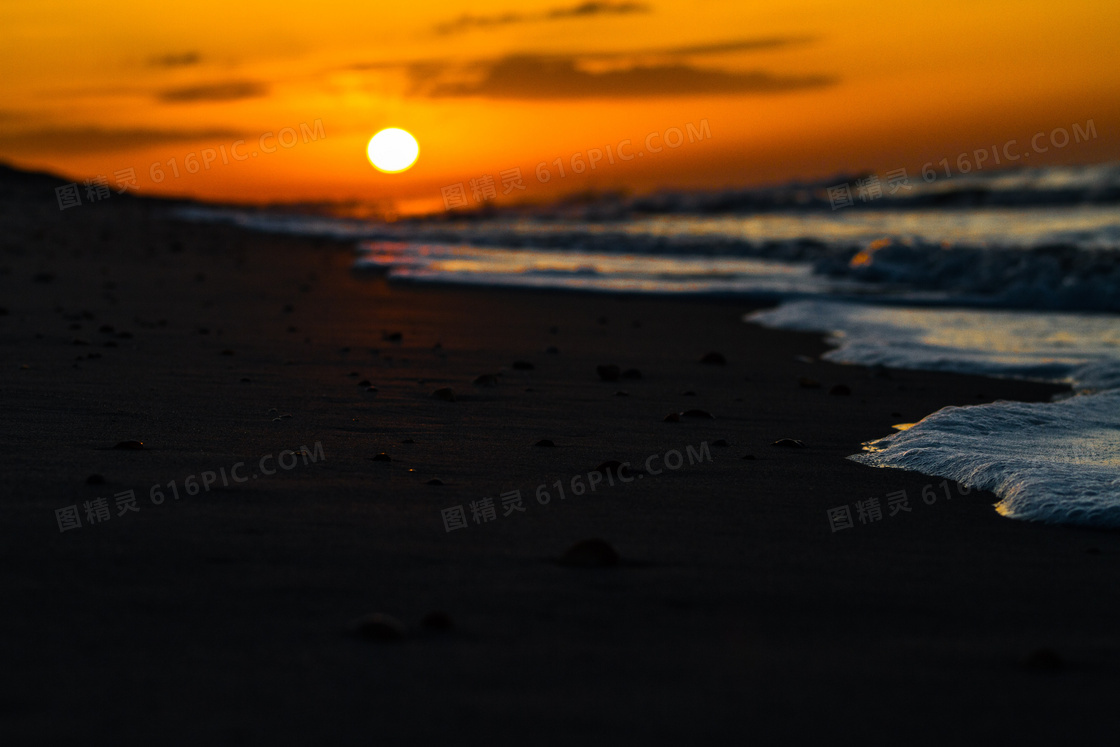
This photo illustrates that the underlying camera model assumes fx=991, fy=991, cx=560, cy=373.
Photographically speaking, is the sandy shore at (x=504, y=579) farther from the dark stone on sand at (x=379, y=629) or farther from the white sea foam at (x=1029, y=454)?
the white sea foam at (x=1029, y=454)

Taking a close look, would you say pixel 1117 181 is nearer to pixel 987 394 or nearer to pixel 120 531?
pixel 987 394

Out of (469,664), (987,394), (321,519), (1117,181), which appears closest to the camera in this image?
(469,664)

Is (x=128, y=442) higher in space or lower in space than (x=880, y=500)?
higher

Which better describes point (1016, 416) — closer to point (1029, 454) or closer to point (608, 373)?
point (1029, 454)

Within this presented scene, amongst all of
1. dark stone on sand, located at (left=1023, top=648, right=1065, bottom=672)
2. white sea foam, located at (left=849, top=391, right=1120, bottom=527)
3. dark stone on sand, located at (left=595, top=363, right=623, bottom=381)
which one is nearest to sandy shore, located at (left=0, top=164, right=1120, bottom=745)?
dark stone on sand, located at (left=1023, top=648, right=1065, bottom=672)

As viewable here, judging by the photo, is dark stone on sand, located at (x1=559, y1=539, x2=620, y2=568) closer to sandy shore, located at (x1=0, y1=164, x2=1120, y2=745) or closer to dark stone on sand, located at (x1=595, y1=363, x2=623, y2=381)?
sandy shore, located at (x1=0, y1=164, x2=1120, y2=745)

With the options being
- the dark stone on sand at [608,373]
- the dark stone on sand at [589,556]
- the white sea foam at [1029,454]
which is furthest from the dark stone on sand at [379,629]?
the dark stone on sand at [608,373]

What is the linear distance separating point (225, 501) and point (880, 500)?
176cm

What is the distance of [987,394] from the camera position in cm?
464

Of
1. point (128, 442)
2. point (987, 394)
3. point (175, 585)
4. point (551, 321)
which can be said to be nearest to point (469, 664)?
point (175, 585)

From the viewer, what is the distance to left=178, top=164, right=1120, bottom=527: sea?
3.20 metres

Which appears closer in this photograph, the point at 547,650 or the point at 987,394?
the point at 547,650

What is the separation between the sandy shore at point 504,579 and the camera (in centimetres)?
149

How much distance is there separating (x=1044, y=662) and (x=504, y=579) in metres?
1.00
